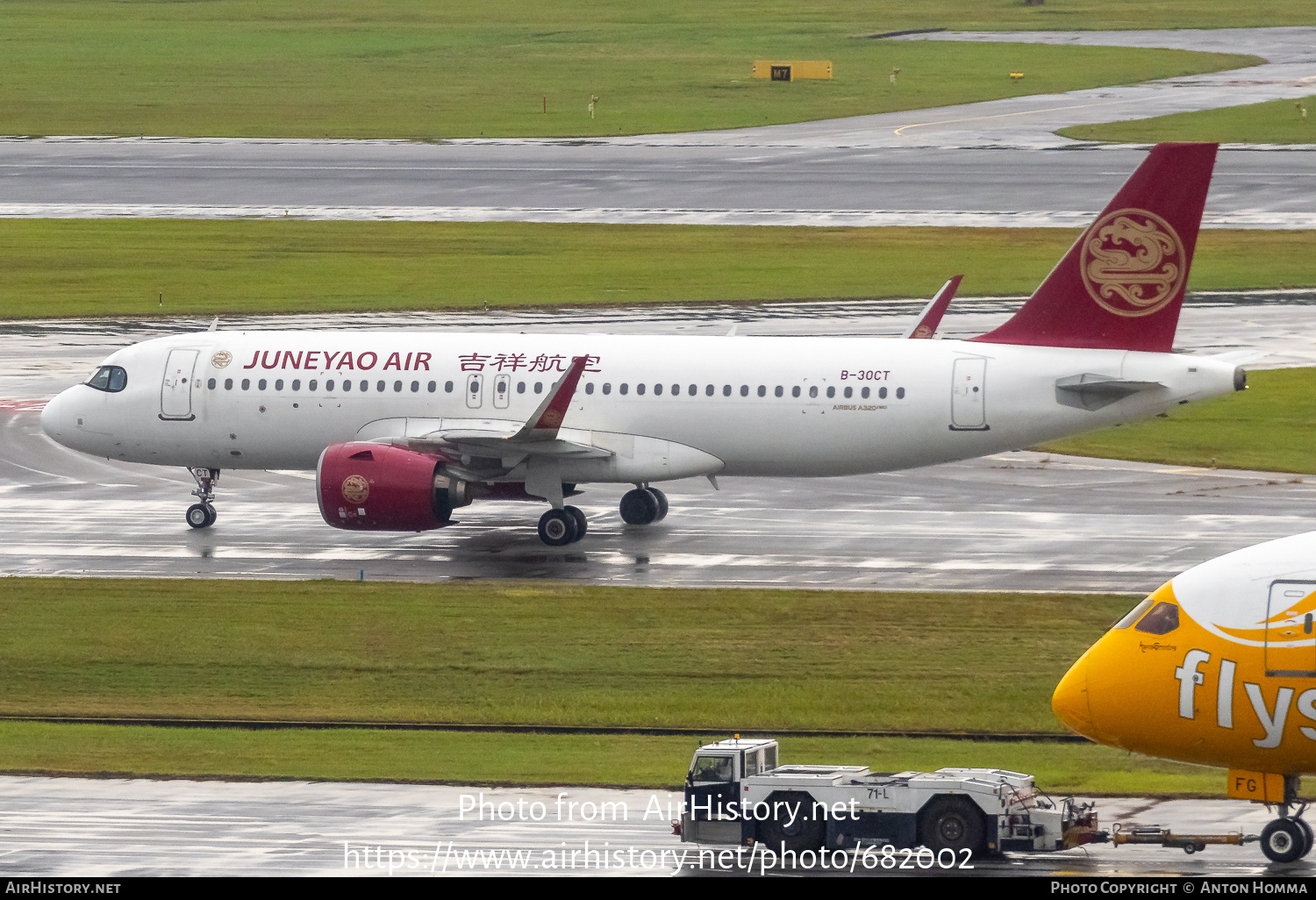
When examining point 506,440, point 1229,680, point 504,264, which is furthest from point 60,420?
point 504,264

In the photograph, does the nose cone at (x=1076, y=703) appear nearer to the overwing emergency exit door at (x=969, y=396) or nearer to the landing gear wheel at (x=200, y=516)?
the overwing emergency exit door at (x=969, y=396)

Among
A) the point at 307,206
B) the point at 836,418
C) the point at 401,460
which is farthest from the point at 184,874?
the point at 307,206

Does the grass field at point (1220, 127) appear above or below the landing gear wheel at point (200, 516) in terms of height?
above

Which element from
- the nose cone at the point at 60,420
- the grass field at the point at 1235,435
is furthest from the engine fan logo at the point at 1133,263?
the nose cone at the point at 60,420

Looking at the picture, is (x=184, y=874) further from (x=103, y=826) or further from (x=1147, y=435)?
(x=1147, y=435)

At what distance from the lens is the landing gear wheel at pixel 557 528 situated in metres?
43.0

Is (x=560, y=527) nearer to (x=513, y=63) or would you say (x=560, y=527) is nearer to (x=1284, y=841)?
(x=1284, y=841)

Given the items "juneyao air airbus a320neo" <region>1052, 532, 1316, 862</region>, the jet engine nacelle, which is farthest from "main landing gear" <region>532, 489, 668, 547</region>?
"juneyao air airbus a320neo" <region>1052, 532, 1316, 862</region>

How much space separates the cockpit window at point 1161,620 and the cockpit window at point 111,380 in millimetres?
29065

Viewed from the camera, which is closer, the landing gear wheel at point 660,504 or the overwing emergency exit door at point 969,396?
the overwing emergency exit door at point 969,396

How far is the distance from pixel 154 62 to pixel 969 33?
217ft

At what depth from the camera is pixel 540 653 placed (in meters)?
34.5

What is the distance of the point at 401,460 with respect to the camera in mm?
41406

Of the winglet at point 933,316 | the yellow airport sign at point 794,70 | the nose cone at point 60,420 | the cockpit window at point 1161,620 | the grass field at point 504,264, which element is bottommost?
the cockpit window at point 1161,620
